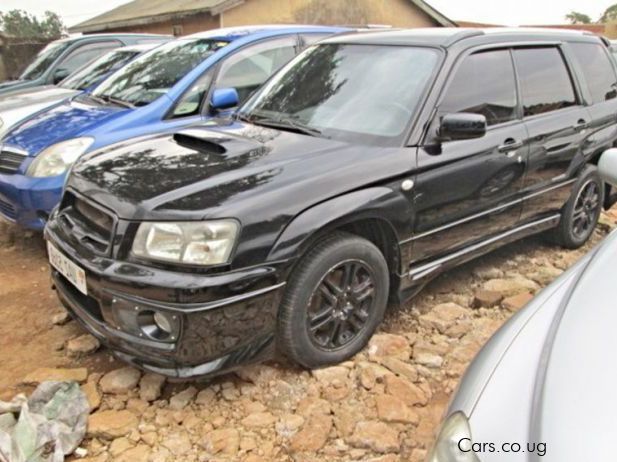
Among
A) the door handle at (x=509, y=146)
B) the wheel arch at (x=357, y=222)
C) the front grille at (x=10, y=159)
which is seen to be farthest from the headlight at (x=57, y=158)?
the door handle at (x=509, y=146)

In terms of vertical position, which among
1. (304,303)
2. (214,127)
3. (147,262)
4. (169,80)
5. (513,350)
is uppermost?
(169,80)

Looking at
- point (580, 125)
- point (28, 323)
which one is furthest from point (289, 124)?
point (580, 125)

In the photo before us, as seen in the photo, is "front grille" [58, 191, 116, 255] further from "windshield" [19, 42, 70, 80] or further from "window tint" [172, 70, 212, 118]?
"windshield" [19, 42, 70, 80]

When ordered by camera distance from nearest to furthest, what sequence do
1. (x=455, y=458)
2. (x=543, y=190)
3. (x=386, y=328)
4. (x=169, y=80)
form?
(x=455, y=458)
(x=386, y=328)
(x=543, y=190)
(x=169, y=80)

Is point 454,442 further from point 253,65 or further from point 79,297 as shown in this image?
point 253,65

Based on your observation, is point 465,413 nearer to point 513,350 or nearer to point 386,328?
point 513,350

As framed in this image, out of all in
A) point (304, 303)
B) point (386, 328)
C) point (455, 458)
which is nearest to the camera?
point (455, 458)

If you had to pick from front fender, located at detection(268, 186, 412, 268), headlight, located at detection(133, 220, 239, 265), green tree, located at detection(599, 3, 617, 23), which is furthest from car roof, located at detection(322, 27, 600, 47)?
green tree, located at detection(599, 3, 617, 23)

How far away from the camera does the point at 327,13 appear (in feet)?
56.7

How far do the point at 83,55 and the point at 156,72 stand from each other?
14.1 feet

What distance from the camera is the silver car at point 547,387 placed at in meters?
1.29

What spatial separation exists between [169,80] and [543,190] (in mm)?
3261

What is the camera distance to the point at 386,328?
3.37m

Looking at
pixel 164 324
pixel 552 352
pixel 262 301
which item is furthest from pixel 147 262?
pixel 552 352
